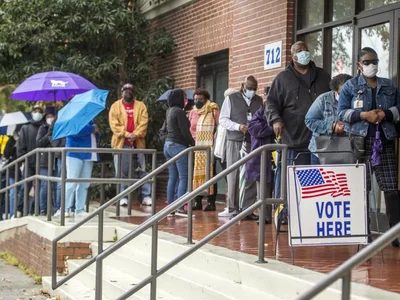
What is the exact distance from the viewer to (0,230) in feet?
47.0

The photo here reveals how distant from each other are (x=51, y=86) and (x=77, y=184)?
2944 mm

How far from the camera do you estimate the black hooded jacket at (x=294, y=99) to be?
9.55 metres

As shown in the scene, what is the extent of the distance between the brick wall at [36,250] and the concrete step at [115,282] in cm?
64

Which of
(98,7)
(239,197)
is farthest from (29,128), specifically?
(239,197)

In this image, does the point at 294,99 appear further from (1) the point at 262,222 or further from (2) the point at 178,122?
(2) the point at 178,122

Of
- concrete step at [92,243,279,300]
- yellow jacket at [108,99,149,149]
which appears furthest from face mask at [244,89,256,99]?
yellow jacket at [108,99,149,149]

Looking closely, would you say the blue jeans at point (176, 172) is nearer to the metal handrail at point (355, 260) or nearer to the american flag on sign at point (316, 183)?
the american flag on sign at point (316, 183)

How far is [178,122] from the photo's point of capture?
12.8 m

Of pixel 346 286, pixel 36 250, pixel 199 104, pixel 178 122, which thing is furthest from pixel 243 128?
pixel 346 286

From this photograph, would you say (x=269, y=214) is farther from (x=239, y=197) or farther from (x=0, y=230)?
(x=0, y=230)

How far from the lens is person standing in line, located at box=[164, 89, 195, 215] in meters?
12.8

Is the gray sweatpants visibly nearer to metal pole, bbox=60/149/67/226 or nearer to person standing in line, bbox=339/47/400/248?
metal pole, bbox=60/149/67/226

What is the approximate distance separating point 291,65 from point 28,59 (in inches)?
374

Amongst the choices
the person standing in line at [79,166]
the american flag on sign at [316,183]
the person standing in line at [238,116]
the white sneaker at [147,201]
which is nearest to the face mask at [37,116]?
the white sneaker at [147,201]
